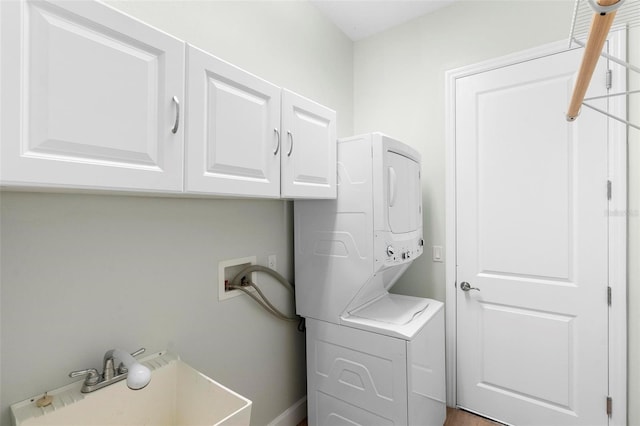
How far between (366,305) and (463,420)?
1.08m

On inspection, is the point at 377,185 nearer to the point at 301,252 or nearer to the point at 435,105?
the point at 301,252

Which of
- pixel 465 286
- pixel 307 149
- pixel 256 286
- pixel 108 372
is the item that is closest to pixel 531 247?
pixel 465 286

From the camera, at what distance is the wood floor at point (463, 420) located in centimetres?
214

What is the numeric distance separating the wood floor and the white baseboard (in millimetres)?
45

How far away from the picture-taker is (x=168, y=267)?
57.1 inches

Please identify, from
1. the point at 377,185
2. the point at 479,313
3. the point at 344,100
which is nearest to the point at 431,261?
the point at 479,313

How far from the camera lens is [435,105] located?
238 cm

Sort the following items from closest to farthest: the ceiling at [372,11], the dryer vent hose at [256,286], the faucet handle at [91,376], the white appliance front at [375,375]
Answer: the faucet handle at [91,376] → the white appliance front at [375,375] → the dryer vent hose at [256,286] → the ceiling at [372,11]

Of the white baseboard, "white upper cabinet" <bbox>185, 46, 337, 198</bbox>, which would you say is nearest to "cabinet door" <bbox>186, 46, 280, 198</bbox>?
"white upper cabinet" <bbox>185, 46, 337, 198</bbox>

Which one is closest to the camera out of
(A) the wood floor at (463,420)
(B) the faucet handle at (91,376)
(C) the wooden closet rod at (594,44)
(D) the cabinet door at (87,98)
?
(C) the wooden closet rod at (594,44)

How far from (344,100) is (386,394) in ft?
7.06

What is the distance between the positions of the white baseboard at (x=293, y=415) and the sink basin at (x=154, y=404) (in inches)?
34.9

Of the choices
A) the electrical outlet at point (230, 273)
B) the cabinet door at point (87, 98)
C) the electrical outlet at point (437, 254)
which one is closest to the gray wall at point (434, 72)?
the electrical outlet at point (437, 254)

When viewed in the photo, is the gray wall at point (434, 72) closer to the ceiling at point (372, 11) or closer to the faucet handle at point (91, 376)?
the ceiling at point (372, 11)
